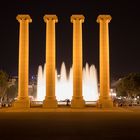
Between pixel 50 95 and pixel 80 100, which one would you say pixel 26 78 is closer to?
pixel 50 95

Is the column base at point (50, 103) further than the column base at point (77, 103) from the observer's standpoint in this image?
Yes

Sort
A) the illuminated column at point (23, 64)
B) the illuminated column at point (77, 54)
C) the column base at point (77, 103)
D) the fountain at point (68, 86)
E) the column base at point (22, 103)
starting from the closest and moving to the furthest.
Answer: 1. the column base at point (77, 103)
2. the column base at point (22, 103)
3. the illuminated column at point (23, 64)
4. the illuminated column at point (77, 54)
5. the fountain at point (68, 86)

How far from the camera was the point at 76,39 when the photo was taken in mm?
102562

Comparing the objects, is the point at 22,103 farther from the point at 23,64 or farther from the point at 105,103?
the point at 105,103

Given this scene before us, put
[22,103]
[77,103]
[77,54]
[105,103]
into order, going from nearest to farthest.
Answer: [77,103], [22,103], [105,103], [77,54]

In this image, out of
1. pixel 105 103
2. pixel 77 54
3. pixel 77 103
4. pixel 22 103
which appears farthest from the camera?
pixel 77 54

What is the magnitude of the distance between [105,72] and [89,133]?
224 feet

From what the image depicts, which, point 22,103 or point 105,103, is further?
point 105,103

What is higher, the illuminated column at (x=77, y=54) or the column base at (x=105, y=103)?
the illuminated column at (x=77, y=54)

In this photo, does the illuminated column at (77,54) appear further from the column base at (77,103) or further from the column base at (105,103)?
the column base at (105,103)

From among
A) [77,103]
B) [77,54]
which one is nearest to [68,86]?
[77,54]

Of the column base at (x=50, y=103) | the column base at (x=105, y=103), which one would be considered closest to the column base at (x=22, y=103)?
the column base at (x=50, y=103)

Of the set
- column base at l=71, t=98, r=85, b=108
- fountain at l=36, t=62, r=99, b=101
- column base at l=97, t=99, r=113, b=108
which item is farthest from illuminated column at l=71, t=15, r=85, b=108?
fountain at l=36, t=62, r=99, b=101

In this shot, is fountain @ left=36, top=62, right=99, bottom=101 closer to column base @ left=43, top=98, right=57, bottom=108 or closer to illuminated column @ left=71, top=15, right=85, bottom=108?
illuminated column @ left=71, top=15, right=85, bottom=108
